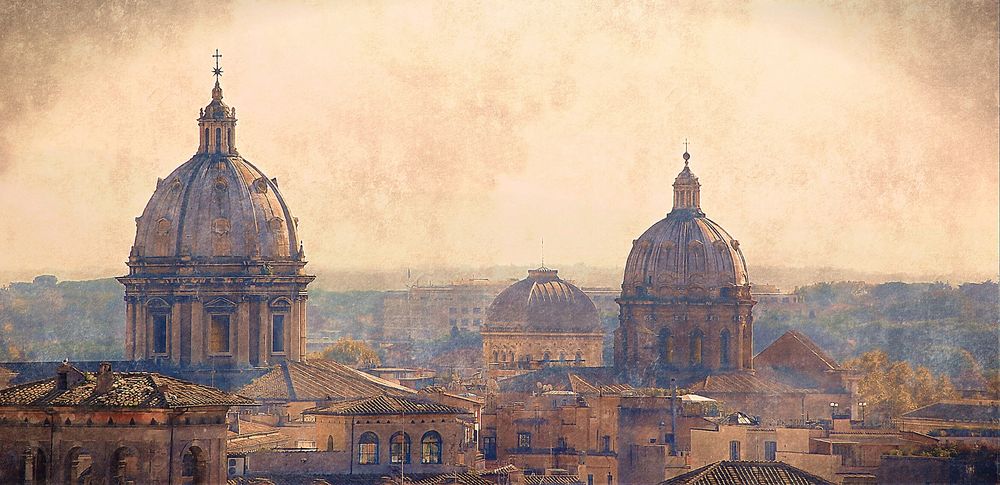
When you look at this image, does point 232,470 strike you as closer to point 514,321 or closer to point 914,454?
point 914,454

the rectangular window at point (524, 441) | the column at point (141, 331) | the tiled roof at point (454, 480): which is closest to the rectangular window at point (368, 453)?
the tiled roof at point (454, 480)

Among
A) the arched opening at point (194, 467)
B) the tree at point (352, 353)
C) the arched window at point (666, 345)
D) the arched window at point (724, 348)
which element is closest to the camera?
the arched opening at point (194, 467)

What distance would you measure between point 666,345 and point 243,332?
1870 cm

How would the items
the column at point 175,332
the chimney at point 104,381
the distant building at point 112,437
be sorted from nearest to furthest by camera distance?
the distant building at point 112,437 → the chimney at point 104,381 → the column at point 175,332

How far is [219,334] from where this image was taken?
9662 cm

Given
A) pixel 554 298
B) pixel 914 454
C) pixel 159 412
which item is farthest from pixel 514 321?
pixel 159 412

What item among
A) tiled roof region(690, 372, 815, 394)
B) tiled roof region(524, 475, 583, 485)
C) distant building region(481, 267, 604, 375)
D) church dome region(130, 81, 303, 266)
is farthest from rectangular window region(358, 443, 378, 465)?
distant building region(481, 267, 604, 375)

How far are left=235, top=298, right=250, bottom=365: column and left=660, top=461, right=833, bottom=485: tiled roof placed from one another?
25.0 meters

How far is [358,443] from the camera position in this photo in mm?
75500

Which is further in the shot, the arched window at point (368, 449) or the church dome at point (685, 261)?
the church dome at point (685, 261)

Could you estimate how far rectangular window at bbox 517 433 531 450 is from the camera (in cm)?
9343

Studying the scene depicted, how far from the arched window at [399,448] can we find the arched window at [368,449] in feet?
0.97

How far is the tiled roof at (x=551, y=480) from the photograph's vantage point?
78.6 m

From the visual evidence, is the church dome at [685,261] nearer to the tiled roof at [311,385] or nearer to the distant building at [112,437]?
the tiled roof at [311,385]
